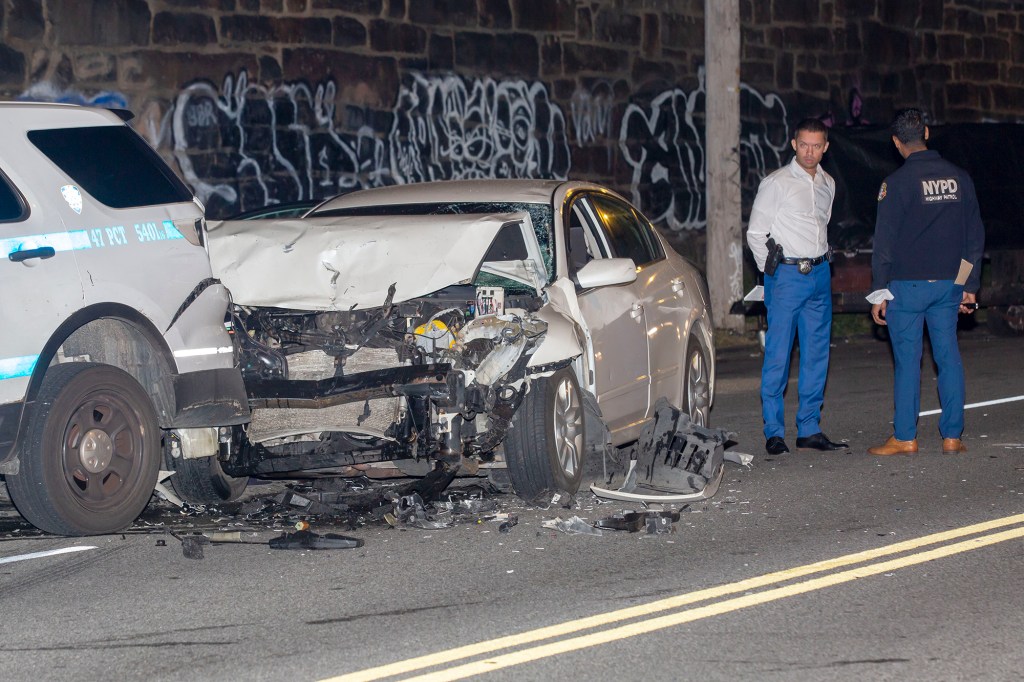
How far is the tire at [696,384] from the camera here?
9.60m

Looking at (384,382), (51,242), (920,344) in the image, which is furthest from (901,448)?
(51,242)

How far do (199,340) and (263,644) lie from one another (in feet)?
7.74

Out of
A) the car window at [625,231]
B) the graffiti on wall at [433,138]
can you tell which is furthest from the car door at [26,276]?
the graffiti on wall at [433,138]

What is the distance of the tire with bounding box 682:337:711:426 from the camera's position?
31.5 feet

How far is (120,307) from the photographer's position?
7.06 meters

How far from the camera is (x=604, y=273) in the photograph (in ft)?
26.2

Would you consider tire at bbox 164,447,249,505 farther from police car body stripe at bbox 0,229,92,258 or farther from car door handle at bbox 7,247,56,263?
car door handle at bbox 7,247,56,263

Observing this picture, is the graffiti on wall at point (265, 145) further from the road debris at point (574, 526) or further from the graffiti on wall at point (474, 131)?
the road debris at point (574, 526)

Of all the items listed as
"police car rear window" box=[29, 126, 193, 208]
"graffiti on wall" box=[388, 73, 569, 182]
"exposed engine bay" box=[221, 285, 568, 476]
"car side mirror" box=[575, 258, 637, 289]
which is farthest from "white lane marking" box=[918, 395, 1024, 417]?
"graffiti on wall" box=[388, 73, 569, 182]

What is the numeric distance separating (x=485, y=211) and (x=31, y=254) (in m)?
2.71

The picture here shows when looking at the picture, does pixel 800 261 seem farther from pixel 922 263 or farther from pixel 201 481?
pixel 201 481

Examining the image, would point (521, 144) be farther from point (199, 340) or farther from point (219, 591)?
point (219, 591)

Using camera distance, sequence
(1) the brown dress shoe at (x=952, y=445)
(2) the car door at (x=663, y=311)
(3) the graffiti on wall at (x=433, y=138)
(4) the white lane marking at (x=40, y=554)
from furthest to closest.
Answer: (3) the graffiti on wall at (x=433, y=138) < (1) the brown dress shoe at (x=952, y=445) < (2) the car door at (x=663, y=311) < (4) the white lane marking at (x=40, y=554)

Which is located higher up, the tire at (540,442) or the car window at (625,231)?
the car window at (625,231)
